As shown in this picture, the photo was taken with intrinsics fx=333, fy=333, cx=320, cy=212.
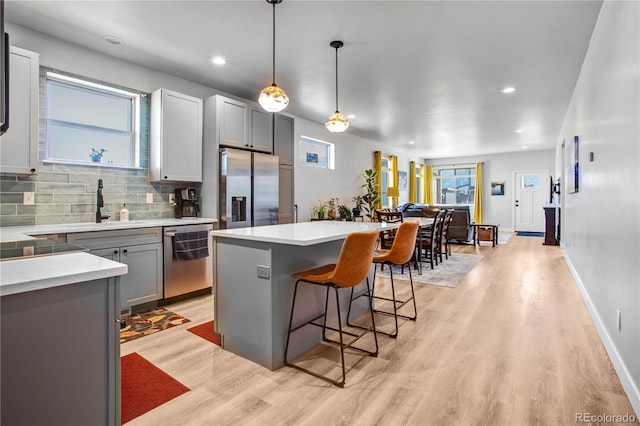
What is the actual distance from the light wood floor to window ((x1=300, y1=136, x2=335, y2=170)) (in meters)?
4.08

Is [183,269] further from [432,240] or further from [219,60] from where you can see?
[432,240]

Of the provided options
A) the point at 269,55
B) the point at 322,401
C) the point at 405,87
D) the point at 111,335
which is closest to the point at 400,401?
the point at 322,401

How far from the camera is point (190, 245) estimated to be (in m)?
3.81

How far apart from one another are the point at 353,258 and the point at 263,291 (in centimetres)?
68

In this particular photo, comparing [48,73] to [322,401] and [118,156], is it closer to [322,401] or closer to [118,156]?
[118,156]

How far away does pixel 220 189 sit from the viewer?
167 inches

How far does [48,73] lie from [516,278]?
20.4 feet

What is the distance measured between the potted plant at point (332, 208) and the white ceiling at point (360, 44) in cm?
225

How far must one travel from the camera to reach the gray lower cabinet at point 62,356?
3.25 ft

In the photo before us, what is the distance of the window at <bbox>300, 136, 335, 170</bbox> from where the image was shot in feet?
22.1

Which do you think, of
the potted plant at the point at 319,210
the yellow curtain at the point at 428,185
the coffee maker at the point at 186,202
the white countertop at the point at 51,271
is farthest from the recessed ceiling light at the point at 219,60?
the yellow curtain at the point at 428,185

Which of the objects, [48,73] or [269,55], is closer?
[48,73]

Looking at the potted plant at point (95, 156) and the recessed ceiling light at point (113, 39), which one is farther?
the potted plant at point (95, 156)

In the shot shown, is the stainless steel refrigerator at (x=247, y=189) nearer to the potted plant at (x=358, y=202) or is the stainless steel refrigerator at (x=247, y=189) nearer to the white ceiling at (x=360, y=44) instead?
the white ceiling at (x=360, y=44)
